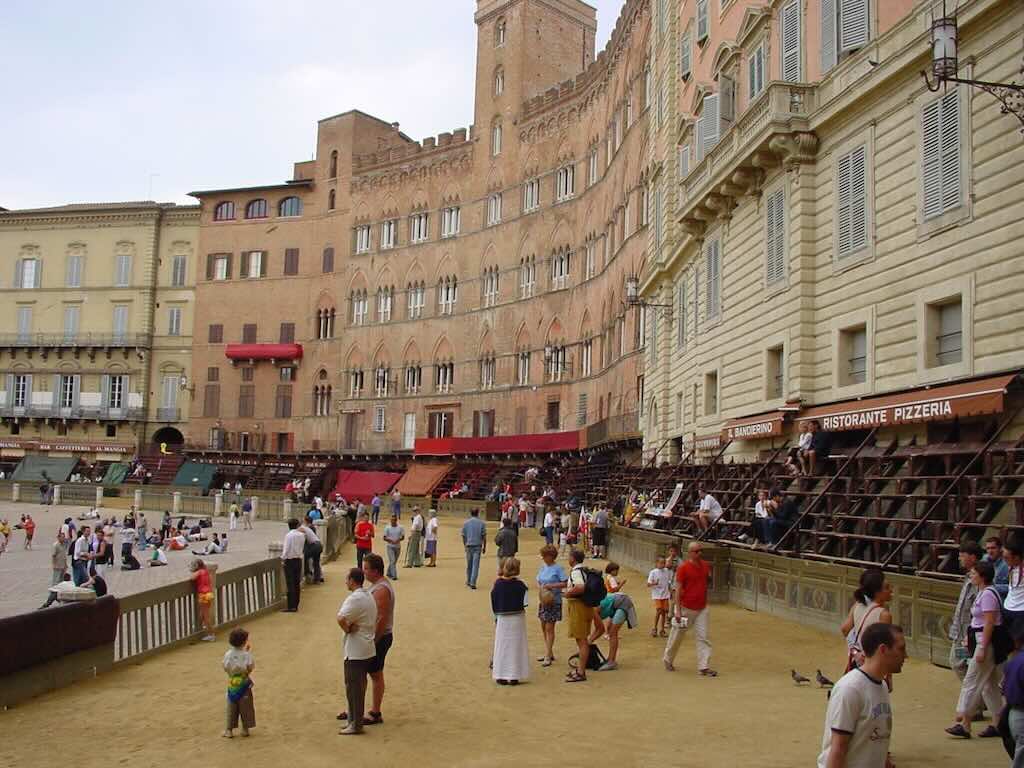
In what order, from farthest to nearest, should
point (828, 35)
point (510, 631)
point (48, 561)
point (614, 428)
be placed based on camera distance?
point (614, 428)
point (48, 561)
point (828, 35)
point (510, 631)

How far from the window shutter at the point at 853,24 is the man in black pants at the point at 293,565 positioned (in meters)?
15.4

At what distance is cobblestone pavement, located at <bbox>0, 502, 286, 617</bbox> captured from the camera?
83.3 feet

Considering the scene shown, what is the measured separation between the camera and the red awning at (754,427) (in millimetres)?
24047

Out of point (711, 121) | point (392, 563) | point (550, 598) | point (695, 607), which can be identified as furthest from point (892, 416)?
point (711, 121)

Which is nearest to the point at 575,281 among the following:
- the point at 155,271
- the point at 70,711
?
the point at 155,271

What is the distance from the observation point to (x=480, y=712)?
11227 mm

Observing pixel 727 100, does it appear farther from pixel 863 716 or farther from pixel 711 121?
pixel 863 716

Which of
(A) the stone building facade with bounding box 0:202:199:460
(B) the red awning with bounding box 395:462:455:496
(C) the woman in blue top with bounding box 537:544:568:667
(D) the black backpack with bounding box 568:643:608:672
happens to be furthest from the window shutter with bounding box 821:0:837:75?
(A) the stone building facade with bounding box 0:202:199:460

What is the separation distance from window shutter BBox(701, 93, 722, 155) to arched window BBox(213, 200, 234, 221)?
5464 centimetres

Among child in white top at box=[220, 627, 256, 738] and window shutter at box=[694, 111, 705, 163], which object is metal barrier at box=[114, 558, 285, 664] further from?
window shutter at box=[694, 111, 705, 163]

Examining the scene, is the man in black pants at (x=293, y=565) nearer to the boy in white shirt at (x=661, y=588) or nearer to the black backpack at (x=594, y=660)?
the boy in white shirt at (x=661, y=588)

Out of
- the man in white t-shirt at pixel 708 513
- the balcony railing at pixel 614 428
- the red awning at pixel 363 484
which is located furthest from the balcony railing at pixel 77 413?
the man in white t-shirt at pixel 708 513

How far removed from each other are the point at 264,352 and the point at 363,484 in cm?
1512

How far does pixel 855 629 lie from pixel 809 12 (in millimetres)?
18809
